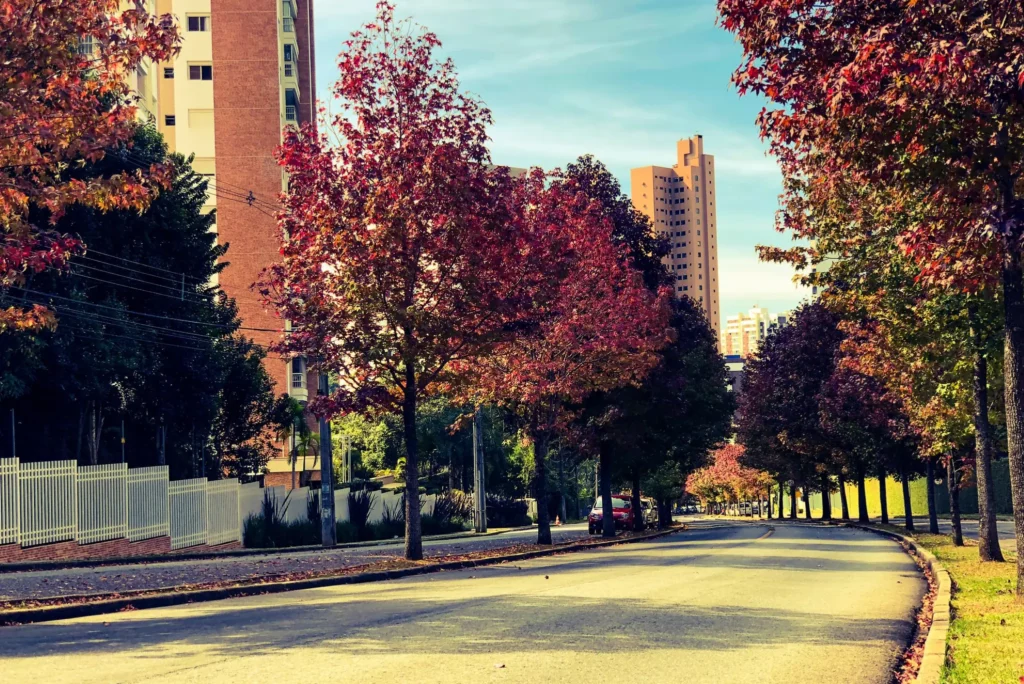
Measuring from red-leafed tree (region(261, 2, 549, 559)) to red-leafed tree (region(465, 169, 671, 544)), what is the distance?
667 cm

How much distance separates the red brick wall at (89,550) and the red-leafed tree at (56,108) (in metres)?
11.6

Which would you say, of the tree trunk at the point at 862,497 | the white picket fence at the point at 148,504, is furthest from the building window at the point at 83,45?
the tree trunk at the point at 862,497

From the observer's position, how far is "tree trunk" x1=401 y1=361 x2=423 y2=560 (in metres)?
24.3

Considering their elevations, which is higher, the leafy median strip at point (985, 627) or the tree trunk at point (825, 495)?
the leafy median strip at point (985, 627)

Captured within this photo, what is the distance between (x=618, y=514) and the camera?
50000 mm

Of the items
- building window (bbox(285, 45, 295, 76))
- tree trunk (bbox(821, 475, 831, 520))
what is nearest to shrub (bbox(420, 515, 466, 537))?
tree trunk (bbox(821, 475, 831, 520))

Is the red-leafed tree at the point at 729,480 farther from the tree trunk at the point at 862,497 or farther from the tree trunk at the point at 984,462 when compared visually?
the tree trunk at the point at 984,462

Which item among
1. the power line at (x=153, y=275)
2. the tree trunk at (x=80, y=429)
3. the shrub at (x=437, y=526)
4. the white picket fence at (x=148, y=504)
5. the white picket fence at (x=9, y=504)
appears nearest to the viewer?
the white picket fence at (x=9, y=504)

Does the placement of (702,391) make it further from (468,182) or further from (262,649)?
(262,649)

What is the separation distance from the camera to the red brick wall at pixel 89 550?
25.8 meters

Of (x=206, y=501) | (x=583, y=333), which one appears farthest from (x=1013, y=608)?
(x=206, y=501)

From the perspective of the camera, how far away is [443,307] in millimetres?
23938

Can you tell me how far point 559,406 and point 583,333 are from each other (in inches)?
102

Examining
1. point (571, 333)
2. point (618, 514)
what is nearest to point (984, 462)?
point (571, 333)
